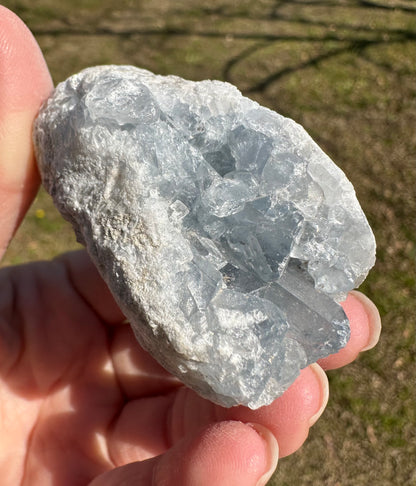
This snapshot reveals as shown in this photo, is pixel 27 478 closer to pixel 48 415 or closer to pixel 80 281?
pixel 48 415

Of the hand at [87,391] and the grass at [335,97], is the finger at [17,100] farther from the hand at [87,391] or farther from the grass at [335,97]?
the grass at [335,97]

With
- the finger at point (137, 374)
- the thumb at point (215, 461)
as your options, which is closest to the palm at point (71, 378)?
the finger at point (137, 374)

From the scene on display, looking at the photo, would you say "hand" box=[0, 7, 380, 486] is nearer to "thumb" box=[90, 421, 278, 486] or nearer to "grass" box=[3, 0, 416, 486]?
"thumb" box=[90, 421, 278, 486]

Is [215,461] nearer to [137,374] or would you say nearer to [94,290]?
[137,374]

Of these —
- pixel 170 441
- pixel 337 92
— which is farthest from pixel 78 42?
pixel 170 441

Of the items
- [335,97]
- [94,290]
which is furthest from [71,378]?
[335,97]

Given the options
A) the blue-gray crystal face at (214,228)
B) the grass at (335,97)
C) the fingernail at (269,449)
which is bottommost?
the grass at (335,97)

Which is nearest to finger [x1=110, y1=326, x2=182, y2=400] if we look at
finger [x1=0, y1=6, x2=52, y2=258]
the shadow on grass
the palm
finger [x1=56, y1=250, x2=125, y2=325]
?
the palm
